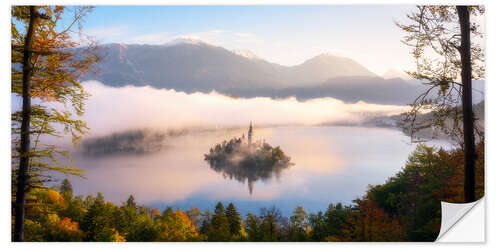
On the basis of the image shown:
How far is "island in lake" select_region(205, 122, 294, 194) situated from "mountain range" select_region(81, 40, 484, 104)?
0.79 meters

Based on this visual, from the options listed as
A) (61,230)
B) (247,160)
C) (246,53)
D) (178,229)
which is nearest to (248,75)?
(246,53)

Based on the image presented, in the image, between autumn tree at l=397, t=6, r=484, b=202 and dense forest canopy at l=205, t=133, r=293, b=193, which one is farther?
dense forest canopy at l=205, t=133, r=293, b=193

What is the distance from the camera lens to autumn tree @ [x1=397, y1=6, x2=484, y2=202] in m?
3.88

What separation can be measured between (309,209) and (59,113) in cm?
356

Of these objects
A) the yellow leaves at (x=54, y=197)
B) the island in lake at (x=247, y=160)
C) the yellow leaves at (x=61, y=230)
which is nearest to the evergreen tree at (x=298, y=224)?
the island in lake at (x=247, y=160)

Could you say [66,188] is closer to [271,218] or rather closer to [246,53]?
[271,218]

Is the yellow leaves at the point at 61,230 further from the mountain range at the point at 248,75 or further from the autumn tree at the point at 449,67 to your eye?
the autumn tree at the point at 449,67

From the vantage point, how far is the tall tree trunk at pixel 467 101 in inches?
152

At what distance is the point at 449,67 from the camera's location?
406cm

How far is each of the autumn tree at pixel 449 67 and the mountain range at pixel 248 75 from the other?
10.6 inches

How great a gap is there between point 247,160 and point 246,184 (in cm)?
34

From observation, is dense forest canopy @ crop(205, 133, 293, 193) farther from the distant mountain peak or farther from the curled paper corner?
the curled paper corner

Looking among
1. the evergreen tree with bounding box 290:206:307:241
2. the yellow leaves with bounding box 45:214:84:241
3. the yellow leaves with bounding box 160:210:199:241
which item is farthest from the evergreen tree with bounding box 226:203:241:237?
the yellow leaves with bounding box 45:214:84:241

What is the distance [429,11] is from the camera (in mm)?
4027
